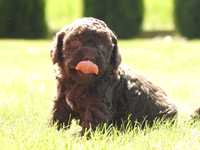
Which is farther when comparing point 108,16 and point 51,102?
point 108,16

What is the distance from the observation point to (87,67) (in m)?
5.70

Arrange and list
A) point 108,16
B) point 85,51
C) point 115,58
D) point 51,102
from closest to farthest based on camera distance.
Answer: point 85,51 → point 115,58 → point 51,102 → point 108,16

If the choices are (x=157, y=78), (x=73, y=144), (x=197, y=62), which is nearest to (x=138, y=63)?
(x=197, y=62)

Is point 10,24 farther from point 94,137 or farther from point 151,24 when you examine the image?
point 94,137

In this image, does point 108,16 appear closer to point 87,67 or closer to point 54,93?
point 54,93

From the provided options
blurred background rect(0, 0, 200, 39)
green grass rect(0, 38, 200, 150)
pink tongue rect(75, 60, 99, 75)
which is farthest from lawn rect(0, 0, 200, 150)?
blurred background rect(0, 0, 200, 39)

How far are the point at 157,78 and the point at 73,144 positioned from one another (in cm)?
650

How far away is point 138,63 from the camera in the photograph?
14141 mm

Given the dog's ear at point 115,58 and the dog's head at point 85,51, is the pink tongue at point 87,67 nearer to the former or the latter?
the dog's head at point 85,51

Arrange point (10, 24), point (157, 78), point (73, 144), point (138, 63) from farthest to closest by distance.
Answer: point (10, 24) < point (138, 63) < point (157, 78) < point (73, 144)

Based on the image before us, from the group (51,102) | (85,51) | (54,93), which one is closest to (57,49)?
(85,51)

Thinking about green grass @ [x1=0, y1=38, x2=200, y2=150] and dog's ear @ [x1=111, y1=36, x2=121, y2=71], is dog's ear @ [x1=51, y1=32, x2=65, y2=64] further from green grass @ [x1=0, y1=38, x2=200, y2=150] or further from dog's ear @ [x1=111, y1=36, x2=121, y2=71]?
green grass @ [x1=0, y1=38, x2=200, y2=150]

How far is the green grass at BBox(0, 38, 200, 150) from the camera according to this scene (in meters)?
5.57

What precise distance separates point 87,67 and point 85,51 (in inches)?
6.8
